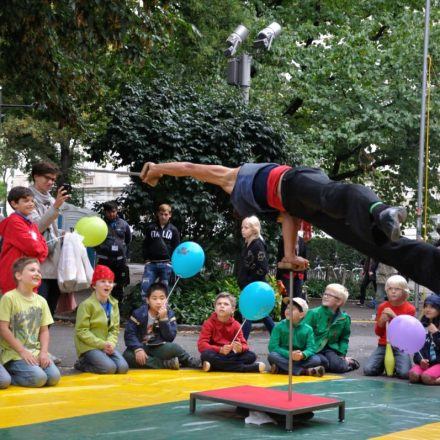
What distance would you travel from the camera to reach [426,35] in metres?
16.0

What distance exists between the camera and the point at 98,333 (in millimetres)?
8086

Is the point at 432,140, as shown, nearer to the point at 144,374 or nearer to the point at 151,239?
the point at 151,239

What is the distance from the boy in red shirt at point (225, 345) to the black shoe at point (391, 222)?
176 inches

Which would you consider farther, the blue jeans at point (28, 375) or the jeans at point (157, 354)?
the jeans at point (157, 354)

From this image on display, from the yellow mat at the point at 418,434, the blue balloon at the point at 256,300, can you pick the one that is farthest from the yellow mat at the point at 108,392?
the yellow mat at the point at 418,434

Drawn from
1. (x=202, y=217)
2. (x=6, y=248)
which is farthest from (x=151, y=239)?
(x=6, y=248)

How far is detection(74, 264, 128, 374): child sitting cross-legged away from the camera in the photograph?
7918 millimetres

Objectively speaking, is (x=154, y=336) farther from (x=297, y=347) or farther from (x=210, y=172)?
(x=210, y=172)

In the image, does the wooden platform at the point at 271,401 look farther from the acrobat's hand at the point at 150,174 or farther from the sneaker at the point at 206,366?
the sneaker at the point at 206,366

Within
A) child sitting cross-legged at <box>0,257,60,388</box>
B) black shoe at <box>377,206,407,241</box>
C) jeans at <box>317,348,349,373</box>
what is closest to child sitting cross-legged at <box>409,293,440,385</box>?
jeans at <box>317,348,349,373</box>

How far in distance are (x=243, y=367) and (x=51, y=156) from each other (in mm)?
18179

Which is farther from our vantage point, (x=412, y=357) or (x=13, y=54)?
(x=13, y=54)

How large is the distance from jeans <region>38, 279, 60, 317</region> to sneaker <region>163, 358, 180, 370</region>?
4.14 feet

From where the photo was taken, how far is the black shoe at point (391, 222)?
3893 millimetres
